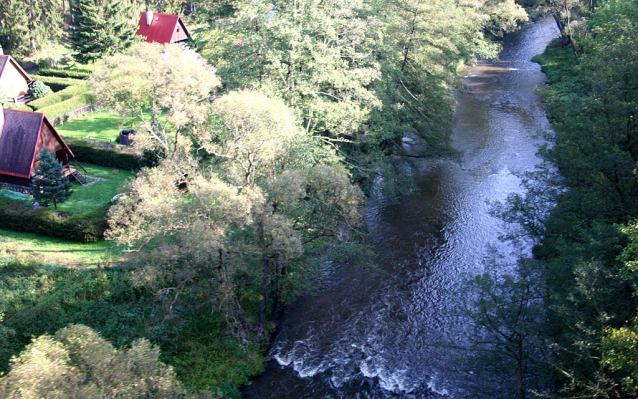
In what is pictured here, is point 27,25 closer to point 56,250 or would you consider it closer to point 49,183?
point 49,183

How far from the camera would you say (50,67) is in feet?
172

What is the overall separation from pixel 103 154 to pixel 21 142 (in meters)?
5.07

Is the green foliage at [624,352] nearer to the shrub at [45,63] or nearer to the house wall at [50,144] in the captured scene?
the house wall at [50,144]

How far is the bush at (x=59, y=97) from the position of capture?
41938mm

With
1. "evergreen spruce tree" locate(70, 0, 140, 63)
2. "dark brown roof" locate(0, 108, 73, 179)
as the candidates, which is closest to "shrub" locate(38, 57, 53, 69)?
"evergreen spruce tree" locate(70, 0, 140, 63)

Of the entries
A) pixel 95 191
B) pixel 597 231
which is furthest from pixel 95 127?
pixel 597 231

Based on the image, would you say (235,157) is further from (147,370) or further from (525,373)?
(525,373)

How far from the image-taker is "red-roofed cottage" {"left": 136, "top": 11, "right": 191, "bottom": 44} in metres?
56.7

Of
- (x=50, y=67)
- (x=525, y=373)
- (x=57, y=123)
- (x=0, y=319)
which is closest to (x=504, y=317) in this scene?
(x=525, y=373)

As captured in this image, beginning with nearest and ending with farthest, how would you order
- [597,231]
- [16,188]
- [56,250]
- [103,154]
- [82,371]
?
[82,371] < [597,231] < [56,250] < [16,188] < [103,154]

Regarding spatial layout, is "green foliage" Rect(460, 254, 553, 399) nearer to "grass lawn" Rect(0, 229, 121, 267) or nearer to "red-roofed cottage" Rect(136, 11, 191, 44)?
"grass lawn" Rect(0, 229, 121, 267)

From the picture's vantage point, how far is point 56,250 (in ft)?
78.6

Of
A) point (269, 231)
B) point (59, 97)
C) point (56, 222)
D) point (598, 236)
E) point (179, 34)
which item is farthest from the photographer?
point (179, 34)

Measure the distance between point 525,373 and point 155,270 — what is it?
46.5 ft
